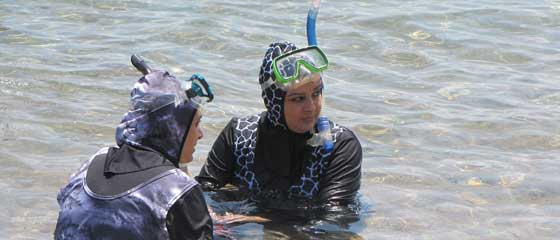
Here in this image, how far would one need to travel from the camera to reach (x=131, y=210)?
11.3 feet

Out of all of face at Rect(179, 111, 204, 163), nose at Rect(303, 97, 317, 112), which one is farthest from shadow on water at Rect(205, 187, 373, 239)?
face at Rect(179, 111, 204, 163)

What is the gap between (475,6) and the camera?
41.1 ft

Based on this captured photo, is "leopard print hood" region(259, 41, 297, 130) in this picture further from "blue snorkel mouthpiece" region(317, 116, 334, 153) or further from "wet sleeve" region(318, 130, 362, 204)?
"wet sleeve" region(318, 130, 362, 204)

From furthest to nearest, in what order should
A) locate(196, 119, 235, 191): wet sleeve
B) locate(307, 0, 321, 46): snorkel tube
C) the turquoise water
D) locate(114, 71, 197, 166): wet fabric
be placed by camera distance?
the turquoise water → locate(196, 119, 235, 191): wet sleeve → locate(307, 0, 321, 46): snorkel tube → locate(114, 71, 197, 166): wet fabric

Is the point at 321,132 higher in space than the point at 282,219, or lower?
higher

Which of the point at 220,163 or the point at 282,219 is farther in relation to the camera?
the point at 220,163

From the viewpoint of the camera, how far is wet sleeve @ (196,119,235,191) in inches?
217

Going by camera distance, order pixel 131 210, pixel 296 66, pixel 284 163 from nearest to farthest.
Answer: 1. pixel 131 210
2. pixel 296 66
3. pixel 284 163

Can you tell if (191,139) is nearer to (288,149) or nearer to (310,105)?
(310,105)

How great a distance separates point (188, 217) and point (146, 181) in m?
0.20

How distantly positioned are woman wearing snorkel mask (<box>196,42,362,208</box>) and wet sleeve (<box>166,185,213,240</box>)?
1593mm

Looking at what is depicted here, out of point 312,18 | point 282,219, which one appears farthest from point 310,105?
point 282,219

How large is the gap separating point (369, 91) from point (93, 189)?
18.0 ft

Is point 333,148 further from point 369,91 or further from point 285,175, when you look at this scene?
point 369,91
